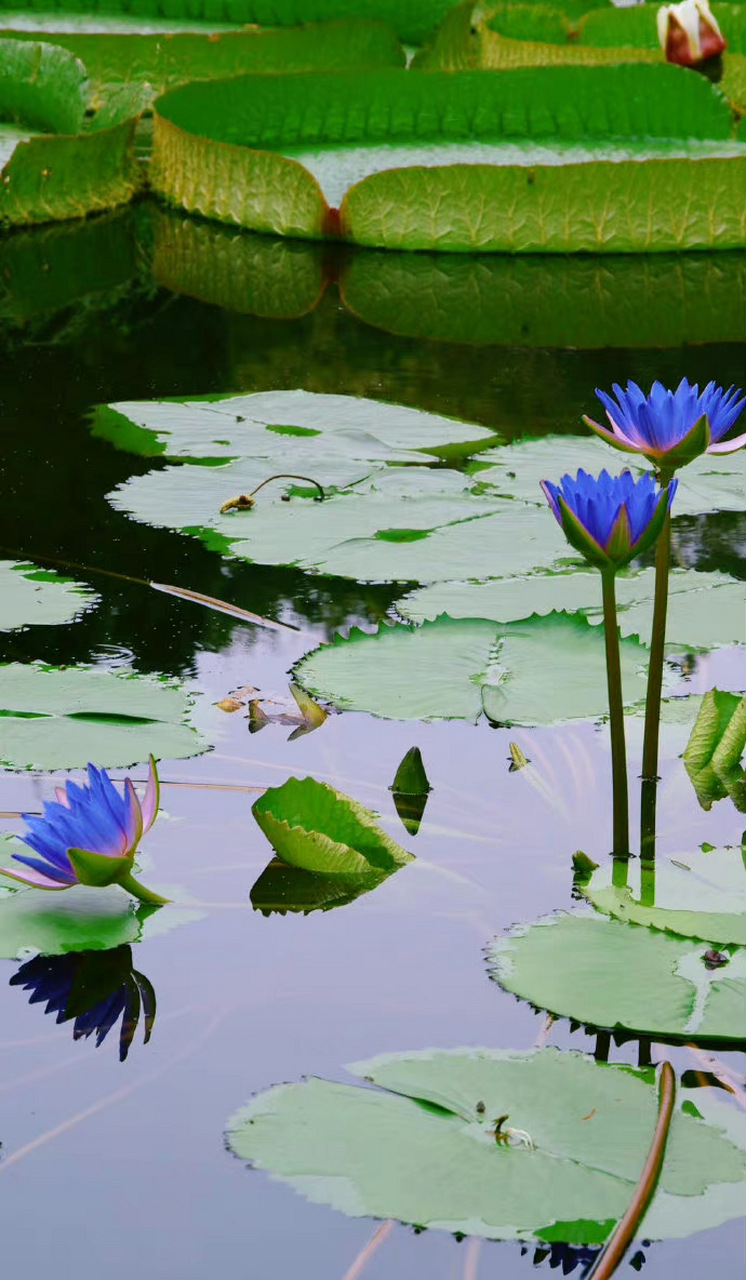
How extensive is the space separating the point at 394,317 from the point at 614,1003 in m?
2.25

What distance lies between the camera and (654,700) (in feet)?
4.03

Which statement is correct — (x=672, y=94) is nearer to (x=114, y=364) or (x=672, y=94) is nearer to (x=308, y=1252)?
(x=114, y=364)

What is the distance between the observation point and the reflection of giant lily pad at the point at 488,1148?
825 mm

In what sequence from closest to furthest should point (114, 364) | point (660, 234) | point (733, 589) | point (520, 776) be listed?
1. point (520, 776)
2. point (733, 589)
3. point (114, 364)
4. point (660, 234)

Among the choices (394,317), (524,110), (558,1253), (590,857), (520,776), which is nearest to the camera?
(558,1253)

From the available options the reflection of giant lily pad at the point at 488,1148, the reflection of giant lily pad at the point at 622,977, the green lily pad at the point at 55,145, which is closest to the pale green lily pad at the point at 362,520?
the reflection of giant lily pad at the point at 622,977

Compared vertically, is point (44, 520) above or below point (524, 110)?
below

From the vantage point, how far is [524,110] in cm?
403

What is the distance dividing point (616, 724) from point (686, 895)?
0.45ft

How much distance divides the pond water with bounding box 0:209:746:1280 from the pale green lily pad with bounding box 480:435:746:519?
0.04 metres

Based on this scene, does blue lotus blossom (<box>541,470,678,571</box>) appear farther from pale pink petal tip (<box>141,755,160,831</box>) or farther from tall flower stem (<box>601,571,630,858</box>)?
pale pink petal tip (<box>141,755,160,831</box>)

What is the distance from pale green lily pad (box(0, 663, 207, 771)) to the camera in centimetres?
133

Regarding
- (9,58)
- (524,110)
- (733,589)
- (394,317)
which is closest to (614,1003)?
(733,589)

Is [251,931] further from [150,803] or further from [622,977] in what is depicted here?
[622,977]
